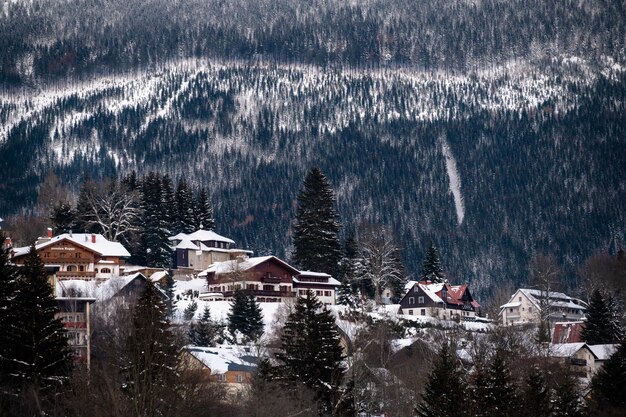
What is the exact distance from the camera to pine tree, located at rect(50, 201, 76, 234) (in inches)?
4619

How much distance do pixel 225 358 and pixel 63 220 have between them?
41.6 m

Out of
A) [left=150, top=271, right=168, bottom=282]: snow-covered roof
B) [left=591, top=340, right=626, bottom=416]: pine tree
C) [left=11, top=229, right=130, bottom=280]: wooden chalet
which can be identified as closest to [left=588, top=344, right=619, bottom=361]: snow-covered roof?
[left=591, top=340, right=626, bottom=416]: pine tree

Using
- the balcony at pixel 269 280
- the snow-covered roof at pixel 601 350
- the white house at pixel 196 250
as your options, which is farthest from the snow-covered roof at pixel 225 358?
Result: the white house at pixel 196 250

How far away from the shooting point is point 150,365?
46.1m

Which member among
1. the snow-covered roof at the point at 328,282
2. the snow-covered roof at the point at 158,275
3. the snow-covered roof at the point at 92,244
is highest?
the snow-covered roof at the point at 92,244

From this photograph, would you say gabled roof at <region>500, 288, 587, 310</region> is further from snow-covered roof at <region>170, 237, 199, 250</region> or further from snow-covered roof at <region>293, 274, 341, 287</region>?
snow-covered roof at <region>170, 237, 199, 250</region>

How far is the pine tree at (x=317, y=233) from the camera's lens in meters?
112

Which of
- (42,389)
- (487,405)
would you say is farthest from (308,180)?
(42,389)

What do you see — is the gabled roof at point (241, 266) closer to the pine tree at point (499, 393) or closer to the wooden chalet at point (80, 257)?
the wooden chalet at point (80, 257)

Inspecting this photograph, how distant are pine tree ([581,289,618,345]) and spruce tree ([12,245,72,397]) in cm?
6122

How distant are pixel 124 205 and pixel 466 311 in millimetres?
37164

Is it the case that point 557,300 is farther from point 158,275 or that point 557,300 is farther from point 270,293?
point 158,275

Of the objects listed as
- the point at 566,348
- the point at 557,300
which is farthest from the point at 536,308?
the point at 566,348

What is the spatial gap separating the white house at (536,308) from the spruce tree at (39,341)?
83.4 meters
